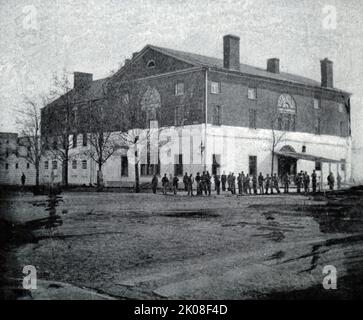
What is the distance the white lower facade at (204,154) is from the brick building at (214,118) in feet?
0.22

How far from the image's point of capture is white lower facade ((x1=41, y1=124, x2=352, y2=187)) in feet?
92.7

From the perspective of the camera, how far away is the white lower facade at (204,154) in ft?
92.7

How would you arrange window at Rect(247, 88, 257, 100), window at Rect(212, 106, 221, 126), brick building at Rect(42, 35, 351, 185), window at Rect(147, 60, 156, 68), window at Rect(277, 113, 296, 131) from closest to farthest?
window at Rect(147, 60, 156, 68) → brick building at Rect(42, 35, 351, 185) → window at Rect(212, 106, 221, 126) → window at Rect(247, 88, 257, 100) → window at Rect(277, 113, 296, 131)

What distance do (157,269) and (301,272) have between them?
239cm

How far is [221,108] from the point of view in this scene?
30016 millimetres

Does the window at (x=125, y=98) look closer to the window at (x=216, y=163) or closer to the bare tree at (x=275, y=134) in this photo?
the window at (x=216, y=163)

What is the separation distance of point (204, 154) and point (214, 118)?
9.74 ft

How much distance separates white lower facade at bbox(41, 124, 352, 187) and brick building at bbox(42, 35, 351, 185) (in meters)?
0.07

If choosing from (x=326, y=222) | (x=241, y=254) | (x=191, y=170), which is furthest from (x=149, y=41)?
(x=191, y=170)

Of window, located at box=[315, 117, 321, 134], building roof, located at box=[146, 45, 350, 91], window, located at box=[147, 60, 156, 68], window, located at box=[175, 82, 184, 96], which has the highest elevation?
building roof, located at box=[146, 45, 350, 91]

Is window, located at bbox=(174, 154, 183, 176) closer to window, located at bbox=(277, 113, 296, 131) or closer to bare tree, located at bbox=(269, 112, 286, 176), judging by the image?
bare tree, located at bbox=(269, 112, 286, 176)

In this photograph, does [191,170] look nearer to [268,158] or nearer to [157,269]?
[268,158]

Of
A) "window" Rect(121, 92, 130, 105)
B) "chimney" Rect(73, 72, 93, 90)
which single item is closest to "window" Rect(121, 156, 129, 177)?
"window" Rect(121, 92, 130, 105)
